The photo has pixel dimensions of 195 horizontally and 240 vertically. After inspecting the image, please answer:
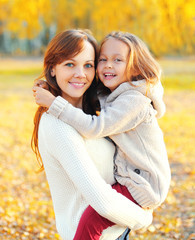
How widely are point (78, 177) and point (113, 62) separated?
773mm

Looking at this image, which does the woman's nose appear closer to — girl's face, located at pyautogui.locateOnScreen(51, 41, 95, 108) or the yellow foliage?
girl's face, located at pyautogui.locateOnScreen(51, 41, 95, 108)

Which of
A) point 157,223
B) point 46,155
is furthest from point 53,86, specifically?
point 157,223

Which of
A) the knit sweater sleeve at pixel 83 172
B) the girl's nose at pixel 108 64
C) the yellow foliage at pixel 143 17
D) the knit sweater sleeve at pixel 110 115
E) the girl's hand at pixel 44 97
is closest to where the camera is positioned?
the knit sweater sleeve at pixel 83 172

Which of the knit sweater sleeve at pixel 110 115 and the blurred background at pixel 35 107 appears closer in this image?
the knit sweater sleeve at pixel 110 115

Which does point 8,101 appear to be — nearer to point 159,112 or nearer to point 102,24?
point 102,24

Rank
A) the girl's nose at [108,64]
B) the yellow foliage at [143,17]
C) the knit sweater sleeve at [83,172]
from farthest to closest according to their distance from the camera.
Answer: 1. the yellow foliage at [143,17]
2. the girl's nose at [108,64]
3. the knit sweater sleeve at [83,172]

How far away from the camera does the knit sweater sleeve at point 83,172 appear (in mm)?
1878

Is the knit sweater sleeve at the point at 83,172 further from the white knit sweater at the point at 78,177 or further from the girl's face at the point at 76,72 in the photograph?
the girl's face at the point at 76,72

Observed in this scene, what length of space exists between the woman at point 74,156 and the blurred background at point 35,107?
66.4 inches

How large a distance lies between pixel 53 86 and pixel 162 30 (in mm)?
14414

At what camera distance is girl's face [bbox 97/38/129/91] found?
7.27ft

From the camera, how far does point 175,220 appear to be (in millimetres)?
4203

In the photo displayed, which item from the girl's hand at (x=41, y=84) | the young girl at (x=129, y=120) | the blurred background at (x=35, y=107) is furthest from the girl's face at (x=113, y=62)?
the blurred background at (x=35, y=107)

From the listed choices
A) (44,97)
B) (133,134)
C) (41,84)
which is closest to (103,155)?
(133,134)
